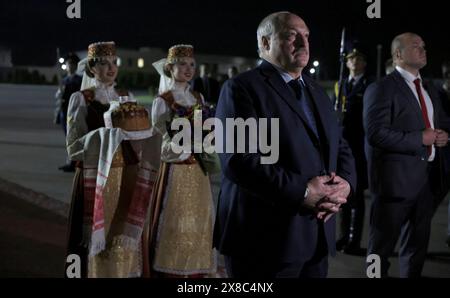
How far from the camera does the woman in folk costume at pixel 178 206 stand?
170 inches

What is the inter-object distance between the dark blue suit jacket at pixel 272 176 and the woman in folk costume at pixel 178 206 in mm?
1630

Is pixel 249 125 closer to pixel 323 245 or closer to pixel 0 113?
pixel 323 245

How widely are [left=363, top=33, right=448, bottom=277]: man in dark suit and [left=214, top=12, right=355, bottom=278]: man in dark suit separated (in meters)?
1.50

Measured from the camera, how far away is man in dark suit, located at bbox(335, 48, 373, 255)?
552cm

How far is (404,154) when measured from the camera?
4.17 meters

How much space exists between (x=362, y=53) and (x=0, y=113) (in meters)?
15.9

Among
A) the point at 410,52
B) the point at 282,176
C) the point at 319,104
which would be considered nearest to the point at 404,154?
the point at 410,52

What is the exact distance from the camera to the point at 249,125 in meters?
2.48

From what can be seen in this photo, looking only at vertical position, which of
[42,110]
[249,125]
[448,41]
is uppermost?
[448,41]

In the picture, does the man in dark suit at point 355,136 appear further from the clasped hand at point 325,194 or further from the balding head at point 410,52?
the clasped hand at point 325,194

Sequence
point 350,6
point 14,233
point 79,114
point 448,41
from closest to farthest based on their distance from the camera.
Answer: point 79,114, point 14,233, point 350,6, point 448,41

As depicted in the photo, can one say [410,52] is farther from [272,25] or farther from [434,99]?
[272,25]

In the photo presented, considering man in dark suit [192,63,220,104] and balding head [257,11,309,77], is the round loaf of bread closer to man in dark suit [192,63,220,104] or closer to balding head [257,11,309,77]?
balding head [257,11,309,77]

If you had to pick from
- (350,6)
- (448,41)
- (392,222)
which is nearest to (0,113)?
(448,41)
